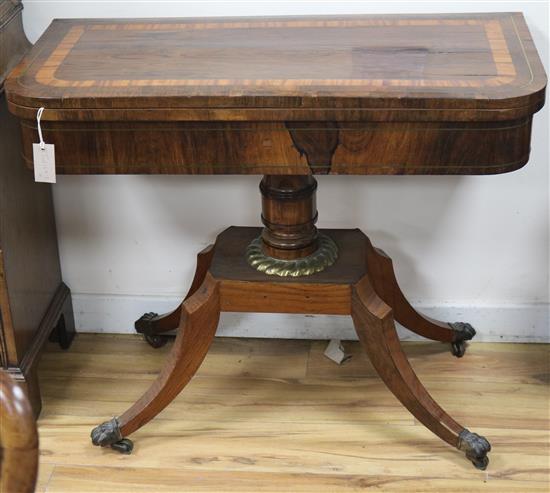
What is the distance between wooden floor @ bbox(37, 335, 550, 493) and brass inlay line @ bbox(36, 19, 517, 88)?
2.68ft

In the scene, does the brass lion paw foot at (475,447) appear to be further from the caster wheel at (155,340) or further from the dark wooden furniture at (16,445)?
the dark wooden furniture at (16,445)

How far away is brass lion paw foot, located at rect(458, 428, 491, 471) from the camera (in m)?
2.03

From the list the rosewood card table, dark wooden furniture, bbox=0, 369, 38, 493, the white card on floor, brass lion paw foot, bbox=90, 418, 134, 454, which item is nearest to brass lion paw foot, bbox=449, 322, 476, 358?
the rosewood card table

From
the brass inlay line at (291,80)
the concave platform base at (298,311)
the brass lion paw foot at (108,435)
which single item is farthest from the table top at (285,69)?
the brass lion paw foot at (108,435)

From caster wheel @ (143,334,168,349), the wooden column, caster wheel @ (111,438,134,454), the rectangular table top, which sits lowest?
caster wheel @ (143,334,168,349)

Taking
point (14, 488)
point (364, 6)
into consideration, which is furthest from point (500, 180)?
point (14, 488)

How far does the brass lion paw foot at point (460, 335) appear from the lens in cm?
241

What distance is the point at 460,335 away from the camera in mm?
2408

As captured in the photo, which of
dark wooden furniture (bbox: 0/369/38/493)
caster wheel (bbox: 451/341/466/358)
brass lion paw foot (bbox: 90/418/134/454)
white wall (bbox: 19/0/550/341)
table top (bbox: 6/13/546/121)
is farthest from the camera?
caster wheel (bbox: 451/341/466/358)

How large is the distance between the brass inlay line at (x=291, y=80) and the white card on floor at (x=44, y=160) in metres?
0.11

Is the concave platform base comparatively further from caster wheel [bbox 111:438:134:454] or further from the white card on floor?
the white card on floor

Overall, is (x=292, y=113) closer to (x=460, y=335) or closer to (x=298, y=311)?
(x=298, y=311)

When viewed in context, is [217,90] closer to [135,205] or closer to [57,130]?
[57,130]

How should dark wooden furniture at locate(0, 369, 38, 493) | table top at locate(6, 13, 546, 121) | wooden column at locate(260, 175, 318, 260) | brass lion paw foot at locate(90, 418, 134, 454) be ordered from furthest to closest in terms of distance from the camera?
1. brass lion paw foot at locate(90, 418, 134, 454)
2. wooden column at locate(260, 175, 318, 260)
3. table top at locate(6, 13, 546, 121)
4. dark wooden furniture at locate(0, 369, 38, 493)
